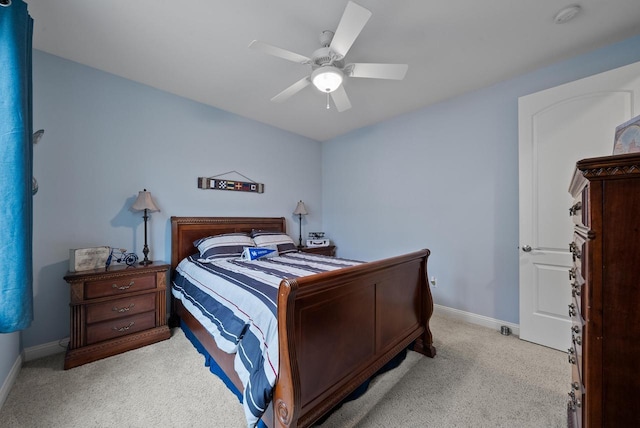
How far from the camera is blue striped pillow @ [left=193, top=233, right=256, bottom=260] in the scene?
9.24ft

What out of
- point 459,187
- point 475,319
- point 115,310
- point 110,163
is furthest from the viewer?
point 459,187

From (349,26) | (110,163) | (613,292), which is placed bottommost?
(613,292)

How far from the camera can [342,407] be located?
1.61 metres

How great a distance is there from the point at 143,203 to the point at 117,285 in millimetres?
819

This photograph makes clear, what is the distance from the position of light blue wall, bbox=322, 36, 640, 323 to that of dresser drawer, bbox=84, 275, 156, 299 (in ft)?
9.28

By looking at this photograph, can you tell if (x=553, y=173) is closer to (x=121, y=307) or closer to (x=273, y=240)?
(x=273, y=240)

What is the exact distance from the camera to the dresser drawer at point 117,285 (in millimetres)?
2139

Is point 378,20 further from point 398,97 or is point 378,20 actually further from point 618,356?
point 618,356

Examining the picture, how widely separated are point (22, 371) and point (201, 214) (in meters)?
1.93

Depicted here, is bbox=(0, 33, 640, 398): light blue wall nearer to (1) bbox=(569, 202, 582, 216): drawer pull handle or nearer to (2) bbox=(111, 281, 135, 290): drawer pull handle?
(2) bbox=(111, 281, 135, 290): drawer pull handle

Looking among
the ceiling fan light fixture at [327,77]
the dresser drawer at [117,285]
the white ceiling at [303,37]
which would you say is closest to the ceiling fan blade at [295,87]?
the ceiling fan light fixture at [327,77]

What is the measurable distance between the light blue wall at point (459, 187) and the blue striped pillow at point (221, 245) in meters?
1.91

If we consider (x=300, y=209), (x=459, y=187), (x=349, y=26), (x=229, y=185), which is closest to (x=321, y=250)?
(x=300, y=209)

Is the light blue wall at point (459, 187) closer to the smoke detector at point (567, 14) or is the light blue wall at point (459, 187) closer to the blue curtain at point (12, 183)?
the smoke detector at point (567, 14)
